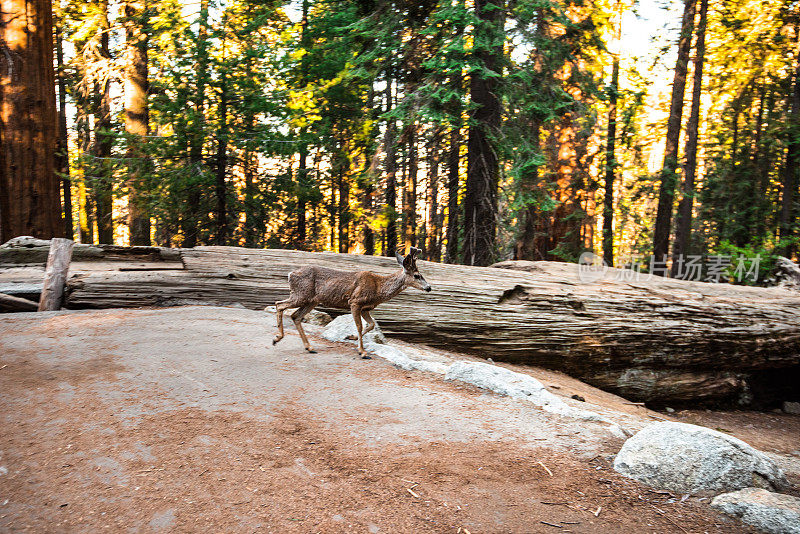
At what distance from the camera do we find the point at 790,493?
3.95 metres

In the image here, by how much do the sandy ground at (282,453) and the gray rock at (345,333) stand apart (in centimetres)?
137

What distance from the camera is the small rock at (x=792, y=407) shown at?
1095 centimetres

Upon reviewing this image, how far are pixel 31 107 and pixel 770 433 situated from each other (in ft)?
53.0

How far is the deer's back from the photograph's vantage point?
22.6 feet

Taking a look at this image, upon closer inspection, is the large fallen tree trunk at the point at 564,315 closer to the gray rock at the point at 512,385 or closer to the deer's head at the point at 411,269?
the deer's head at the point at 411,269

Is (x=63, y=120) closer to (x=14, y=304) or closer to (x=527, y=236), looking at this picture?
(x=14, y=304)

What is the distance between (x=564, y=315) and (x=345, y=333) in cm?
421

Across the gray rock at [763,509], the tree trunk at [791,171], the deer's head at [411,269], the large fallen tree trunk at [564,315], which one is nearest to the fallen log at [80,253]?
the large fallen tree trunk at [564,315]

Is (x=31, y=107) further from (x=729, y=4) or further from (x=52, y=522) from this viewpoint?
(x=729, y=4)

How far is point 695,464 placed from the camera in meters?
3.86

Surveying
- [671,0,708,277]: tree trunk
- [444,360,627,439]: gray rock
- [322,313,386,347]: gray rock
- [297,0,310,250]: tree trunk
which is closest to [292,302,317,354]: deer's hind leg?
[322,313,386,347]: gray rock

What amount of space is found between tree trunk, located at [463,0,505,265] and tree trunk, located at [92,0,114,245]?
9.99m

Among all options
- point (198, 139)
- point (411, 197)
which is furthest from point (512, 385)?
point (198, 139)

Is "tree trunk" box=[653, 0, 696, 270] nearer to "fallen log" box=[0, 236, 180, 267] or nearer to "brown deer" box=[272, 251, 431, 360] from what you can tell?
"brown deer" box=[272, 251, 431, 360]
